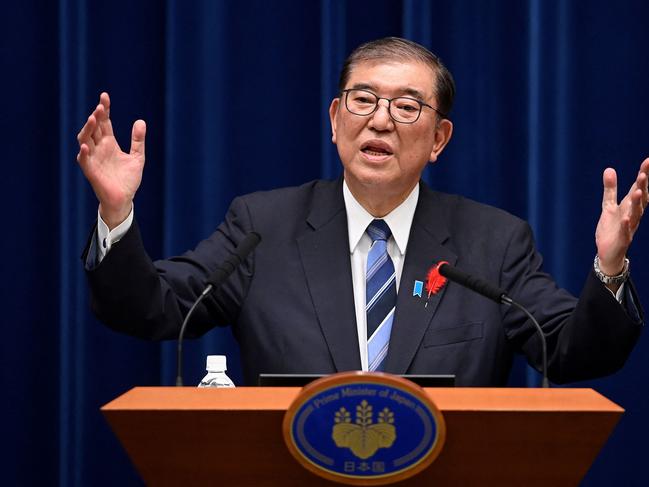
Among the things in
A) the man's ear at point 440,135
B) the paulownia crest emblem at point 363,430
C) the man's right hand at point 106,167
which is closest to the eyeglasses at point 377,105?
the man's ear at point 440,135

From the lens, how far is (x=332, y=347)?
2.05 meters

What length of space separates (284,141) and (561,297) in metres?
1.18

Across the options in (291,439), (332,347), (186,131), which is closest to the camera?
(291,439)

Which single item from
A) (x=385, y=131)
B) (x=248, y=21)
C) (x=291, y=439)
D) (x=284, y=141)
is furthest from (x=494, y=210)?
(x=291, y=439)

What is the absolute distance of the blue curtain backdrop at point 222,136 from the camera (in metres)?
2.92

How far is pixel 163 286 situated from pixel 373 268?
0.47 metres

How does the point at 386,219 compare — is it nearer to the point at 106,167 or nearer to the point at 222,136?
the point at 106,167

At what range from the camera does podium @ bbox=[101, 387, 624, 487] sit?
1226 mm

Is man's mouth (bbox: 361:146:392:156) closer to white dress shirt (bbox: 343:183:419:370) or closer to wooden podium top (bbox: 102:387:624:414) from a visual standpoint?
white dress shirt (bbox: 343:183:419:370)

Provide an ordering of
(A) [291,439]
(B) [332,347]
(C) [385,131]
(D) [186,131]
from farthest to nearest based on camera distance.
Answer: (D) [186,131] → (C) [385,131] → (B) [332,347] → (A) [291,439]

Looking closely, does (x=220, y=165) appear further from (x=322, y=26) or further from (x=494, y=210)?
(x=494, y=210)

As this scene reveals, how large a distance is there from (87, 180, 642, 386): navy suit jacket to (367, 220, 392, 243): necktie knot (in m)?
0.06

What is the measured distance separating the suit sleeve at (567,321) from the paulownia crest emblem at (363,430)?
700mm

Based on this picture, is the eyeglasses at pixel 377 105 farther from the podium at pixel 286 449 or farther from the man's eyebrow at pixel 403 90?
the podium at pixel 286 449
